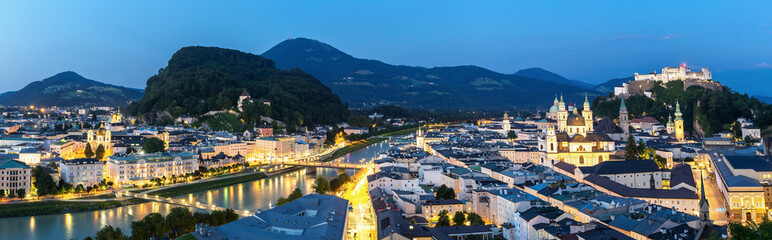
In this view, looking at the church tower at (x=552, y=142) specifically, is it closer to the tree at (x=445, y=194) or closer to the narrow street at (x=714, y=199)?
the narrow street at (x=714, y=199)

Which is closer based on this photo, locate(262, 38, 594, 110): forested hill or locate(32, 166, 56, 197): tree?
locate(32, 166, 56, 197): tree

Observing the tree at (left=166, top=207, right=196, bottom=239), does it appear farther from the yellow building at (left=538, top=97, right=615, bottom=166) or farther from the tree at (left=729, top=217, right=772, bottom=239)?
the yellow building at (left=538, top=97, right=615, bottom=166)

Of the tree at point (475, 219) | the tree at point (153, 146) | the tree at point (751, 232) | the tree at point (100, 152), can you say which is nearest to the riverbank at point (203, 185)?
the tree at point (153, 146)

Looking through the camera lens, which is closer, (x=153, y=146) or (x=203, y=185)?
(x=203, y=185)

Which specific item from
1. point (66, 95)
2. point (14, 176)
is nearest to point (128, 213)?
point (14, 176)

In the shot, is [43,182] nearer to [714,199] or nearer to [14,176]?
[14,176]

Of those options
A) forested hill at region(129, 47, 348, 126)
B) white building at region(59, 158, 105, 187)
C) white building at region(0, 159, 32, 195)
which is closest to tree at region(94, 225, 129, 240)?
white building at region(0, 159, 32, 195)
